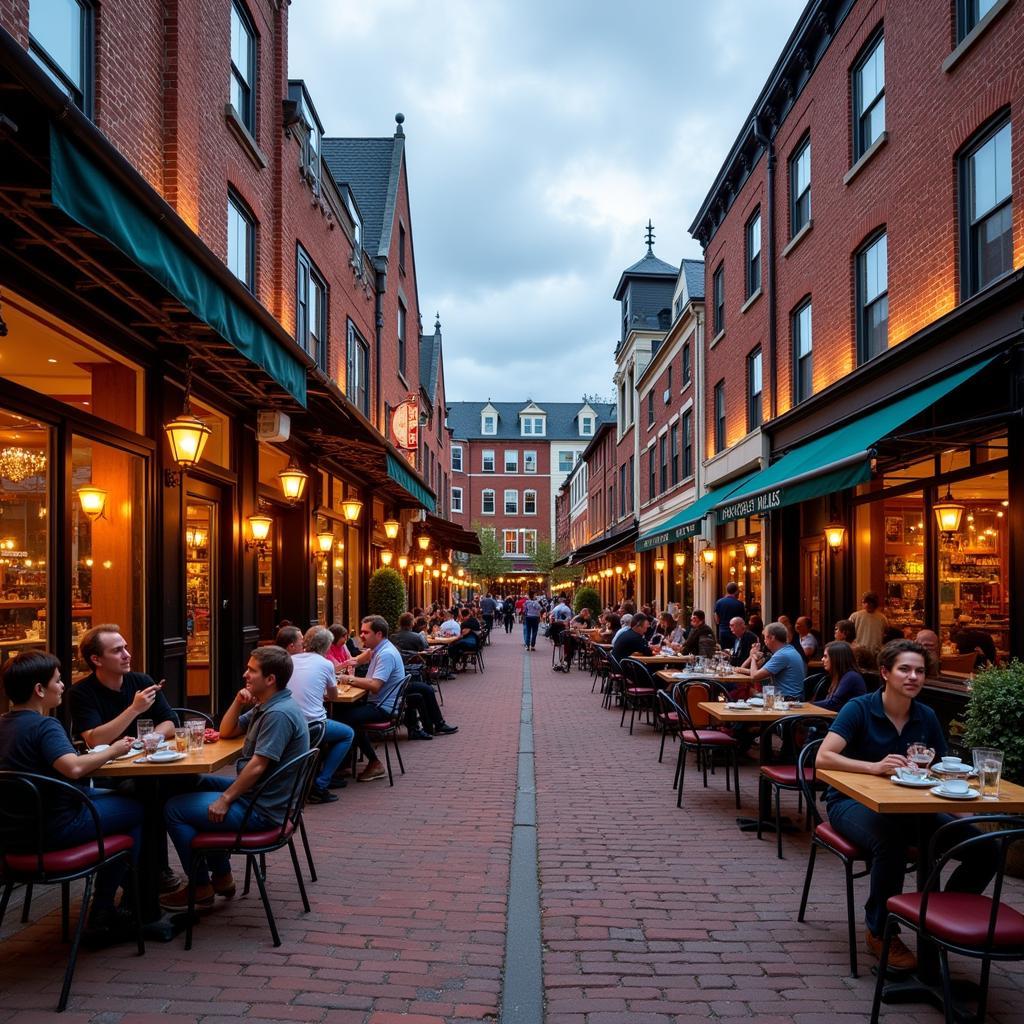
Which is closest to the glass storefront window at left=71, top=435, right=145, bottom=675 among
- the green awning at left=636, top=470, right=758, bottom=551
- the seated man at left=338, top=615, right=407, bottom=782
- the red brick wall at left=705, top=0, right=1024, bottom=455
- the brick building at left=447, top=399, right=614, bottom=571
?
the seated man at left=338, top=615, right=407, bottom=782

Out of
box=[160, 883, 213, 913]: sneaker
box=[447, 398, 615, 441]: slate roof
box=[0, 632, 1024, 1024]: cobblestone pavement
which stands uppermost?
box=[447, 398, 615, 441]: slate roof

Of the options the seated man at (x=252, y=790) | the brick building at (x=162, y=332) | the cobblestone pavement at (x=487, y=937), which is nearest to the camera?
the cobblestone pavement at (x=487, y=937)

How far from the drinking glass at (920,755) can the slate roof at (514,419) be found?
67.1m

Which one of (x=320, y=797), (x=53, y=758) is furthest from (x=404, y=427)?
(x=53, y=758)

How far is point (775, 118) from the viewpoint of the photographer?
53.1 ft

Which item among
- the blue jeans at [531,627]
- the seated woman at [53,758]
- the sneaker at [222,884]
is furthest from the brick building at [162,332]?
the blue jeans at [531,627]

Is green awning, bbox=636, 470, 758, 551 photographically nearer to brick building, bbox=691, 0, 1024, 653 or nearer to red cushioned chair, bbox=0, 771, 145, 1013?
brick building, bbox=691, 0, 1024, 653

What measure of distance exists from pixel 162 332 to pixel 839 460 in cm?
699

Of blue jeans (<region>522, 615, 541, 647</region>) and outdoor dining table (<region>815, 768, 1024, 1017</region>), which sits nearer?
outdoor dining table (<region>815, 768, 1024, 1017</region>)

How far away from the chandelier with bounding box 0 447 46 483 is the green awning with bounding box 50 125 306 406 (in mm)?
1789

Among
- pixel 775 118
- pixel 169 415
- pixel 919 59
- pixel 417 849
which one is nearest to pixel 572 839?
pixel 417 849

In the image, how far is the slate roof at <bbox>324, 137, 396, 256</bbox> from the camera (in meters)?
23.3

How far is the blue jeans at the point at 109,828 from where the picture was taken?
14.0 ft

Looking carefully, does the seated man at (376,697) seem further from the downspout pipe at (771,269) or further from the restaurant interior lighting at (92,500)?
the downspout pipe at (771,269)
